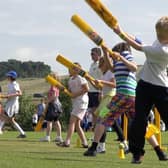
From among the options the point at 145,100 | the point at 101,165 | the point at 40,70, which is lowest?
the point at 101,165

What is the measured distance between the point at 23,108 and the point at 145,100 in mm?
40568

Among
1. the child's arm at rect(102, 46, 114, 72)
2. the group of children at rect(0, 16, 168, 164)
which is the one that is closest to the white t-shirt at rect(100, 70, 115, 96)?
the group of children at rect(0, 16, 168, 164)

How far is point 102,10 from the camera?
8359 mm

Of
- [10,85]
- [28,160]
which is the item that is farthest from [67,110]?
[28,160]

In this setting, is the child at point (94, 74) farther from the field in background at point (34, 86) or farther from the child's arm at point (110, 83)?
the field in background at point (34, 86)

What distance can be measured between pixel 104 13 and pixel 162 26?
32.6 inches

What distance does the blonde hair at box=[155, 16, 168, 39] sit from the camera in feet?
28.2

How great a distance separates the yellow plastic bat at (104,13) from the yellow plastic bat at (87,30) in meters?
0.79

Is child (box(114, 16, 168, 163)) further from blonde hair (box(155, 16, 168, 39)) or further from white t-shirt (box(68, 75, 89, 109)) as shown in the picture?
white t-shirt (box(68, 75, 89, 109))

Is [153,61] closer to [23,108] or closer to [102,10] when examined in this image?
[102,10]

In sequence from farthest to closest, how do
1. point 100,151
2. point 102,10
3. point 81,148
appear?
point 81,148
point 100,151
point 102,10

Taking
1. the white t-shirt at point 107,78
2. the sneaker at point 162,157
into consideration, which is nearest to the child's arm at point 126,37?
the sneaker at point 162,157

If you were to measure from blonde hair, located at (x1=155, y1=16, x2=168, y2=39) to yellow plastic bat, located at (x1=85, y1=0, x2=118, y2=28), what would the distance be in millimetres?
630

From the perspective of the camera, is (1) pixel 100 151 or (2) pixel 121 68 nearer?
(2) pixel 121 68
